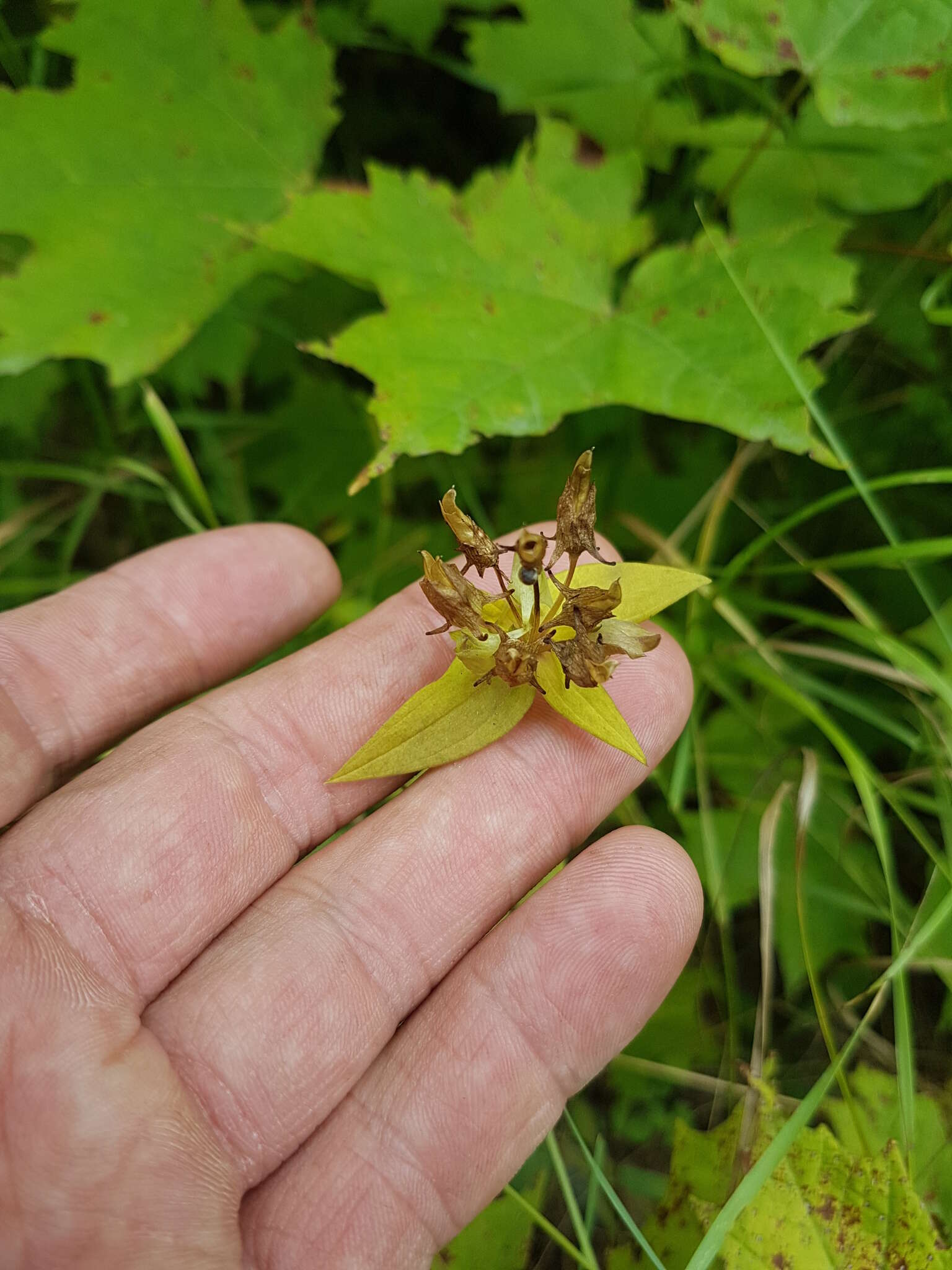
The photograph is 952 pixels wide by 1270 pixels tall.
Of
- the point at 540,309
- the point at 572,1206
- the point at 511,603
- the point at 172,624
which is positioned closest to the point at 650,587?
the point at 511,603

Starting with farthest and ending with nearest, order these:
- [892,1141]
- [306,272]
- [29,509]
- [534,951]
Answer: [29,509] < [306,272] < [534,951] < [892,1141]

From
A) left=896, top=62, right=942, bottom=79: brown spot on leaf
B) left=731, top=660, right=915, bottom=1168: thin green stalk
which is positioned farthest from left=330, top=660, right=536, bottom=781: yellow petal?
left=896, top=62, right=942, bottom=79: brown spot on leaf

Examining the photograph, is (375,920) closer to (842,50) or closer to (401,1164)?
(401,1164)

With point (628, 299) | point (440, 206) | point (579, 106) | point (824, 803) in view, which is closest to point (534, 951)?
point (824, 803)

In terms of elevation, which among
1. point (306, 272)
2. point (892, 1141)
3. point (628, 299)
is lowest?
point (892, 1141)

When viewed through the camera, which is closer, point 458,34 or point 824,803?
point 824,803

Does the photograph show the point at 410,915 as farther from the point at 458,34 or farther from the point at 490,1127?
the point at 458,34
